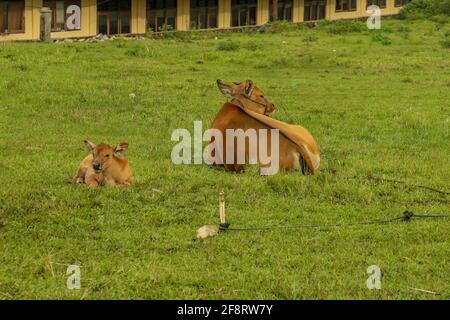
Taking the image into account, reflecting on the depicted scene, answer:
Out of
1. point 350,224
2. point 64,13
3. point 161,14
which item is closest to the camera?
point 350,224

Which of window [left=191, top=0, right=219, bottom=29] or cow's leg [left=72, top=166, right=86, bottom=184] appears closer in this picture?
cow's leg [left=72, top=166, right=86, bottom=184]

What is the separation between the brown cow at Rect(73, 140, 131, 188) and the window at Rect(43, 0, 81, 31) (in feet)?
81.5

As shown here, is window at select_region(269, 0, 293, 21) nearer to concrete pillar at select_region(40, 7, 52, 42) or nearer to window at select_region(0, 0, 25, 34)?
concrete pillar at select_region(40, 7, 52, 42)

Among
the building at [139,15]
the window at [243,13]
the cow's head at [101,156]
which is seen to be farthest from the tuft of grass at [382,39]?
the cow's head at [101,156]

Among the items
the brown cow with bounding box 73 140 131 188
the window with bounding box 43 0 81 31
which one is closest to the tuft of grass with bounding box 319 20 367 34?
the window with bounding box 43 0 81 31

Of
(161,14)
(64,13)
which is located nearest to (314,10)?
(161,14)

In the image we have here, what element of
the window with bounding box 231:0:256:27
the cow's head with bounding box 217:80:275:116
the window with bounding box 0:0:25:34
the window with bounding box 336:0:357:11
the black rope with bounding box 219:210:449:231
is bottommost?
the black rope with bounding box 219:210:449:231

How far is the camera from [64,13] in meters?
34.2

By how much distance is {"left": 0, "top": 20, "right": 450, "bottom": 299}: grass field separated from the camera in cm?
707

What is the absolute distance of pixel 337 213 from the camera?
30.1 feet

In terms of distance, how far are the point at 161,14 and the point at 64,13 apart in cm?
527

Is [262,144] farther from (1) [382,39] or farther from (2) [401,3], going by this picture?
(2) [401,3]

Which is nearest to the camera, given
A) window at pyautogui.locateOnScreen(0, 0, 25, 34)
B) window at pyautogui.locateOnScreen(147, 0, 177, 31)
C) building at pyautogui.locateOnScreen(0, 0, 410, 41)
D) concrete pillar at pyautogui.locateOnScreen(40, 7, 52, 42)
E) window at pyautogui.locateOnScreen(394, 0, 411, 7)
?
concrete pillar at pyautogui.locateOnScreen(40, 7, 52, 42)
